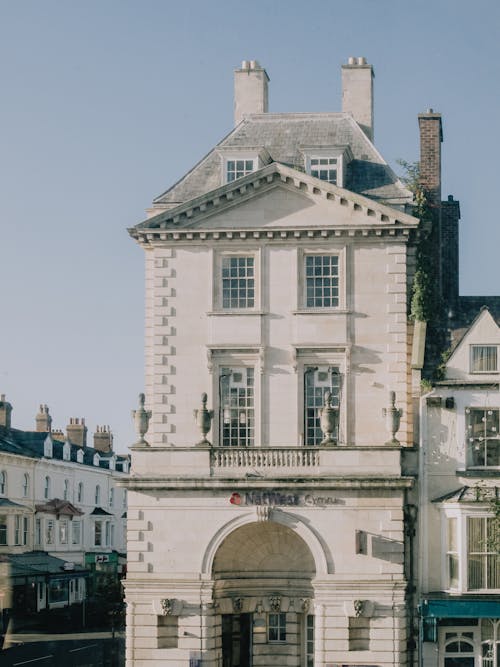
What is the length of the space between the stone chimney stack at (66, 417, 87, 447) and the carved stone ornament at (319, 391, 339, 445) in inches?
2085

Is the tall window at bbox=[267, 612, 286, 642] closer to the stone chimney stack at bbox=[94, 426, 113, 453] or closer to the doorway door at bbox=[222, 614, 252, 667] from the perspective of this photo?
the doorway door at bbox=[222, 614, 252, 667]

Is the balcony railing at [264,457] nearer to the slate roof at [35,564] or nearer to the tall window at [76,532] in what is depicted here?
the slate roof at [35,564]

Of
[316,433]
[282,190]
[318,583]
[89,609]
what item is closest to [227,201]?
[282,190]

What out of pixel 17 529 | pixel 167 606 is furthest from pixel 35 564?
pixel 167 606

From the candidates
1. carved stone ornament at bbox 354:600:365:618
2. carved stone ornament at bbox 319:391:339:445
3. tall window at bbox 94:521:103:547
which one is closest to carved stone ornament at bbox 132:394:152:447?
carved stone ornament at bbox 319:391:339:445

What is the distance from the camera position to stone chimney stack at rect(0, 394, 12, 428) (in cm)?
8312

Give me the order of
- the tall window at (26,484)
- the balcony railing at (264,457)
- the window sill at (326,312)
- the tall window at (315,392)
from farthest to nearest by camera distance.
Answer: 1. the tall window at (26,484)
2. the window sill at (326,312)
3. the tall window at (315,392)
4. the balcony railing at (264,457)

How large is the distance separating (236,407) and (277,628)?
282 inches

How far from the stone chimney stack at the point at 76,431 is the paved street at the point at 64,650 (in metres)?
26.7

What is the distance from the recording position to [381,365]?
43.3 m

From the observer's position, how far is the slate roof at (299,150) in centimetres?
4547

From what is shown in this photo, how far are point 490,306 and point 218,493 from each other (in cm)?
1118

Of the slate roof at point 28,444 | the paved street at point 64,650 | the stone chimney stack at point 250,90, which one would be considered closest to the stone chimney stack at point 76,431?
the slate roof at point 28,444

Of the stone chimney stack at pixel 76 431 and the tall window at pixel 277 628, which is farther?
the stone chimney stack at pixel 76 431
